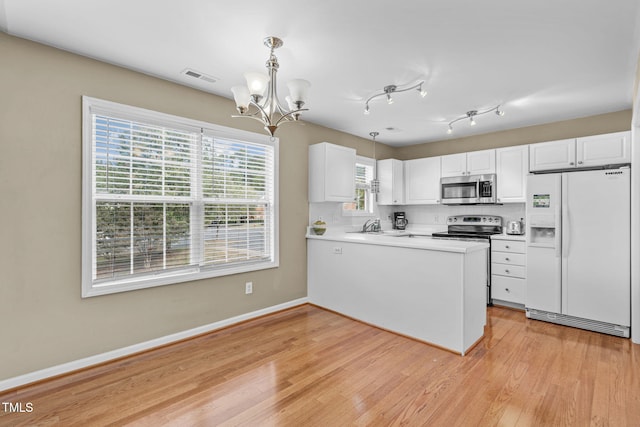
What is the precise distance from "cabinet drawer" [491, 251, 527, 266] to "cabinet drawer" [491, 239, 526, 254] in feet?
0.16

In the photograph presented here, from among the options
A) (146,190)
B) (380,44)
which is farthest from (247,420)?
(380,44)

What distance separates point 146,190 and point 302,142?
1.99 metres

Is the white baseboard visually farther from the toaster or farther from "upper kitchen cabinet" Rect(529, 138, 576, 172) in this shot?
"upper kitchen cabinet" Rect(529, 138, 576, 172)

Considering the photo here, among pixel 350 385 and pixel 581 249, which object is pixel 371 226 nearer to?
pixel 581 249

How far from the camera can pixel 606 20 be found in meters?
1.99

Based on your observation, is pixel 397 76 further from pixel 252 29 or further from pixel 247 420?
pixel 247 420

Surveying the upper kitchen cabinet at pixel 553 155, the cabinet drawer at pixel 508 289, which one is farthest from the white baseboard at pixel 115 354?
the upper kitchen cabinet at pixel 553 155

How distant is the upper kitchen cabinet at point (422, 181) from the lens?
5039 mm

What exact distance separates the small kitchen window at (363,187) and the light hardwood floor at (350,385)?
2344mm

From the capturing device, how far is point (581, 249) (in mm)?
3367

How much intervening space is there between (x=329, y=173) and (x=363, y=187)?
1.25 meters

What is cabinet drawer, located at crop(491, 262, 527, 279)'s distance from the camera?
3898 millimetres

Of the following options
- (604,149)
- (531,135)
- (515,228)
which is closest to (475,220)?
(515,228)

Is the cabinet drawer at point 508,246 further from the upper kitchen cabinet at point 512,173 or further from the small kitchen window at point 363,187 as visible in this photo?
the small kitchen window at point 363,187
